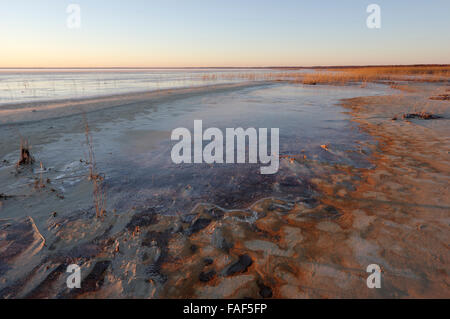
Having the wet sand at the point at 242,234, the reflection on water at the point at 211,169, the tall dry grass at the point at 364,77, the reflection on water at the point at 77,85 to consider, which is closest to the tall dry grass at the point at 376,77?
the tall dry grass at the point at 364,77

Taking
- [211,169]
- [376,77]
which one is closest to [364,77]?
[376,77]

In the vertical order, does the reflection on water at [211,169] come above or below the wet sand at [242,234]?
above

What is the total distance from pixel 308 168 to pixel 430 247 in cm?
273

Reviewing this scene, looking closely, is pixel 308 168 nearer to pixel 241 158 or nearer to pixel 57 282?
pixel 241 158

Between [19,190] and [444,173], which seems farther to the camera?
[444,173]

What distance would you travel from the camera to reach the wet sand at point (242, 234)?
2336mm

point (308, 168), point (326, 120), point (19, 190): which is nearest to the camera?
point (19, 190)

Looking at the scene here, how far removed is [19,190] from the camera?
415cm

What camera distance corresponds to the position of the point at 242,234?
10.2 ft

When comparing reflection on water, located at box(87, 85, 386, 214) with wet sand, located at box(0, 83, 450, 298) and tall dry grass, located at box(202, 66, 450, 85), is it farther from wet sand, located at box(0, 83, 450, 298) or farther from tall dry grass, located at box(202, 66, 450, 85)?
tall dry grass, located at box(202, 66, 450, 85)

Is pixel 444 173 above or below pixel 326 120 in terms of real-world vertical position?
below

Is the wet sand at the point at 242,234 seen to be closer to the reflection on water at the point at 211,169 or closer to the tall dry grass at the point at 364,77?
the reflection on water at the point at 211,169

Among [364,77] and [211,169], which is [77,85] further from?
[364,77]

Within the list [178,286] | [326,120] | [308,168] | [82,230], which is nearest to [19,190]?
[82,230]
